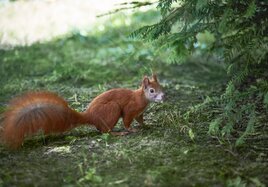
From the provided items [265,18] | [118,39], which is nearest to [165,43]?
[265,18]

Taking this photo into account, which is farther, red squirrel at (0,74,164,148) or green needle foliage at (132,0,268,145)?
green needle foliage at (132,0,268,145)

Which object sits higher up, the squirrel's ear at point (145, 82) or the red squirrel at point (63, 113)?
the squirrel's ear at point (145, 82)

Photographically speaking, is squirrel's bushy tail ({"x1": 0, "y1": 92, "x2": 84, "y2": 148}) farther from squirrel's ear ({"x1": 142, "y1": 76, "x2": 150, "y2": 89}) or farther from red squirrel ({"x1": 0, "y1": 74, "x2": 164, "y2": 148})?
squirrel's ear ({"x1": 142, "y1": 76, "x2": 150, "y2": 89})

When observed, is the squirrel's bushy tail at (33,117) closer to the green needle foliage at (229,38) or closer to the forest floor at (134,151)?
the forest floor at (134,151)

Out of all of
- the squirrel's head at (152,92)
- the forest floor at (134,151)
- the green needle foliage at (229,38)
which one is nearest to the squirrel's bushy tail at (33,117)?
the forest floor at (134,151)

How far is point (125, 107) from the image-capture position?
4344 millimetres

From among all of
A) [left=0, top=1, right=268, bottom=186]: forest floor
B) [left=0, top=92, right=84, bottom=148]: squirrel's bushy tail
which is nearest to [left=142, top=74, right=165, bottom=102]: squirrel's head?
[left=0, top=1, right=268, bottom=186]: forest floor

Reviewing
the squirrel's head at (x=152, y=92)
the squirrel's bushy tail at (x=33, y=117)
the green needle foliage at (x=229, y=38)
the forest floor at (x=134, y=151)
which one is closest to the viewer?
the forest floor at (x=134, y=151)

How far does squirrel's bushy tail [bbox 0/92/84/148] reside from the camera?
11.9 ft

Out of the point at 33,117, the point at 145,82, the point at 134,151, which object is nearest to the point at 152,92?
the point at 145,82

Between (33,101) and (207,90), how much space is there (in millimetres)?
2480

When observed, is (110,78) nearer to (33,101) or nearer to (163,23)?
(163,23)

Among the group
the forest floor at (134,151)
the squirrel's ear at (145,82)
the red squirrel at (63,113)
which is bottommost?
the forest floor at (134,151)

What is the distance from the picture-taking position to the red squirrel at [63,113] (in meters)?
Answer: 3.65
